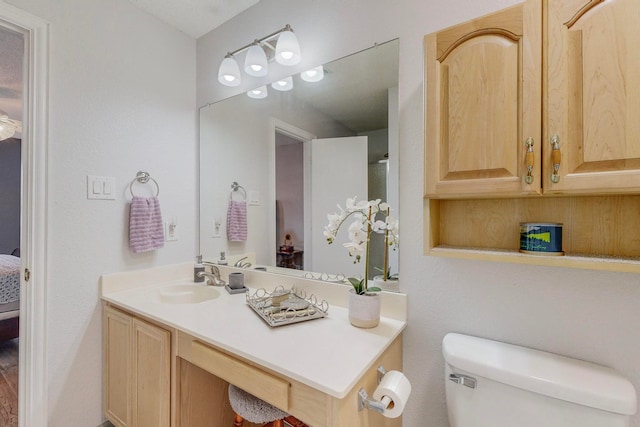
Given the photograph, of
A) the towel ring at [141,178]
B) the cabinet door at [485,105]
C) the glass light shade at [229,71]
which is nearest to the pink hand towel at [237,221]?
the towel ring at [141,178]

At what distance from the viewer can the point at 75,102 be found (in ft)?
4.71

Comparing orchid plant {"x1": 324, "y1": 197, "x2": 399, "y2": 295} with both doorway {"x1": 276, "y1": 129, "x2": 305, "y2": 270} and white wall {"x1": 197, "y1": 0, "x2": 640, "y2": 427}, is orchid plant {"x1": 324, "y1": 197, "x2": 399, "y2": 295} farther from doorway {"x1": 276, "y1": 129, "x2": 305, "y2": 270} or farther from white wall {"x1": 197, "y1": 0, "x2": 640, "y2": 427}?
doorway {"x1": 276, "y1": 129, "x2": 305, "y2": 270}

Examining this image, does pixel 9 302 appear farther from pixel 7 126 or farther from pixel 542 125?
A: pixel 542 125

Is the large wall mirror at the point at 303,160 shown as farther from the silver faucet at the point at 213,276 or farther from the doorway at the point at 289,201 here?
the silver faucet at the point at 213,276

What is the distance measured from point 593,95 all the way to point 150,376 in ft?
5.91

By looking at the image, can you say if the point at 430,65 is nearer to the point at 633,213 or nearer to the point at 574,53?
the point at 574,53

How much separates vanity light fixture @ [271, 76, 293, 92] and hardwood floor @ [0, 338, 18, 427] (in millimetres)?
2269

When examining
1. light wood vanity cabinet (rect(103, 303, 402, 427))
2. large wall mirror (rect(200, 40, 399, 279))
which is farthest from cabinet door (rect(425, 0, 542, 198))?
light wood vanity cabinet (rect(103, 303, 402, 427))

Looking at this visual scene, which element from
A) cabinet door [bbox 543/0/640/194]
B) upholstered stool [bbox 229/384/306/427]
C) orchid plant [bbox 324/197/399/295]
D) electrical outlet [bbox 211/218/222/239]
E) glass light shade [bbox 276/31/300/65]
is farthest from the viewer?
electrical outlet [bbox 211/218/222/239]

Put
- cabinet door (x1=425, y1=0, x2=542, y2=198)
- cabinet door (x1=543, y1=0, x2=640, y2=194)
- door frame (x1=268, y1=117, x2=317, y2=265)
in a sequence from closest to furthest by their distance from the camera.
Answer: cabinet door (x1=543, y1=0, x2=640, y2=194) < cabinet door (x1=425, y1=0, x2=542, y2=198) < door frame (x1=268, y1=117, x2=317, y2=265)

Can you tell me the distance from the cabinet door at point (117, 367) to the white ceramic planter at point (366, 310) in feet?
3.47

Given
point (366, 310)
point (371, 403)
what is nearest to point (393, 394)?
point (371, 403)

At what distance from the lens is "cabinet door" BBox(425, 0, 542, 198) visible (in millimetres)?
787

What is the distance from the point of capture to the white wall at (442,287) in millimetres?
877
